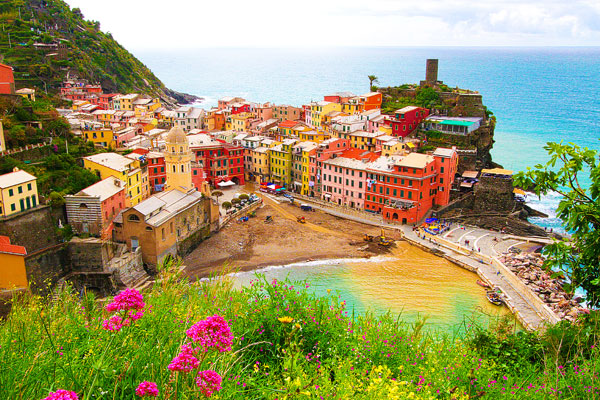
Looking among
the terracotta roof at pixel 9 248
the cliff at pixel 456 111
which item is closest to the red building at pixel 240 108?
the cliff at pixel 456 111

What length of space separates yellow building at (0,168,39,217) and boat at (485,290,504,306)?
30648 millimetres

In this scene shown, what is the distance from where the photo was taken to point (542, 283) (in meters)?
32.8

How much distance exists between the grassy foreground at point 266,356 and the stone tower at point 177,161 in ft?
97.8

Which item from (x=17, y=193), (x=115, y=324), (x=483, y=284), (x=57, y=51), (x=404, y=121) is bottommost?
(x=483, y=284)

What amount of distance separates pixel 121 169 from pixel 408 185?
26003 millimetres

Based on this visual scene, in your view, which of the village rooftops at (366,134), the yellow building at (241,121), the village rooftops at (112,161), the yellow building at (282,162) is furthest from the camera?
the yellow building at (241,121)

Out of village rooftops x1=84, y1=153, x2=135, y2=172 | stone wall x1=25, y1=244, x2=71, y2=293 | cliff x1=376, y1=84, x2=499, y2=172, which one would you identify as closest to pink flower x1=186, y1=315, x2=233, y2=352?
stone wall x1=25, y1=244, x2=71, y2=293

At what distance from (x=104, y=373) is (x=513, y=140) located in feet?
311

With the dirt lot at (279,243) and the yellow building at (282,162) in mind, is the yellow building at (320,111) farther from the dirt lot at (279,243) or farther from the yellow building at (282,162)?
the dirt lot at (279,243)

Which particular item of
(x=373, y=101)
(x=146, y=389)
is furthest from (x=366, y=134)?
(x=146, y=389)

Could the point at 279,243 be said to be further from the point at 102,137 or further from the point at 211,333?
the point at 211,333

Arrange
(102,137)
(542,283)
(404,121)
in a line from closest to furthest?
(542,283) < (102,137) < (404,121)

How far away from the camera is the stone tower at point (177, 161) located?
4131cm

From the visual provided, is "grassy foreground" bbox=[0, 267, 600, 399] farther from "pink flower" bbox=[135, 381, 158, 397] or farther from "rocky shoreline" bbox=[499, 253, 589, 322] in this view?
"rocky shoreline" bbox=[499, 253, 589, 322]
